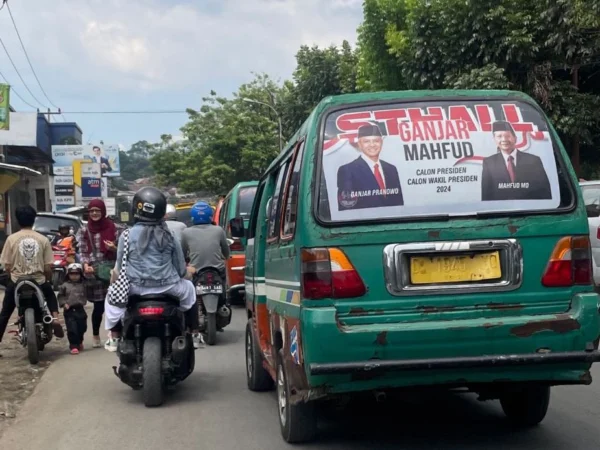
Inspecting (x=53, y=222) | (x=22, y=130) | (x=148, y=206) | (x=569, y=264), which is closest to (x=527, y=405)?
(x=569, y=264)

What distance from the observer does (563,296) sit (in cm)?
483

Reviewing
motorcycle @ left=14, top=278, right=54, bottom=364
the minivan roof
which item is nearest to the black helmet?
the minivan roof

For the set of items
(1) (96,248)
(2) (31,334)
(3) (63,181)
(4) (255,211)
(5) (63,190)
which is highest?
(3) (63,181)

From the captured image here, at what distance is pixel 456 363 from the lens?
468 cm

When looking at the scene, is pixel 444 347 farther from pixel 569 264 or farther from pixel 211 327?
pixel 211 327

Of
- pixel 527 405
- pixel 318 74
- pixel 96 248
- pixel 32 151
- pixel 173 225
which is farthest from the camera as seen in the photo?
pixel 32 151

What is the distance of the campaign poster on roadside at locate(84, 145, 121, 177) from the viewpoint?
5359cm

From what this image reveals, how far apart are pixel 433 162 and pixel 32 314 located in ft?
18.8

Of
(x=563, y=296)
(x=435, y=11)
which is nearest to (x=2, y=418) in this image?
(x=563, y=296)

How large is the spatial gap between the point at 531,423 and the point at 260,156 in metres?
41.0

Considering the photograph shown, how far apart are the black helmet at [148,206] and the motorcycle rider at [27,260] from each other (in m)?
2.50

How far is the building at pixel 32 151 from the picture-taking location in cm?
3425

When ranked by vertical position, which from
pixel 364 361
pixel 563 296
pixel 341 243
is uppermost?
pixel 341 243

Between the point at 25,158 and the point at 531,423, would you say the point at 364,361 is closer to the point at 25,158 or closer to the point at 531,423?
the point at 531,423
